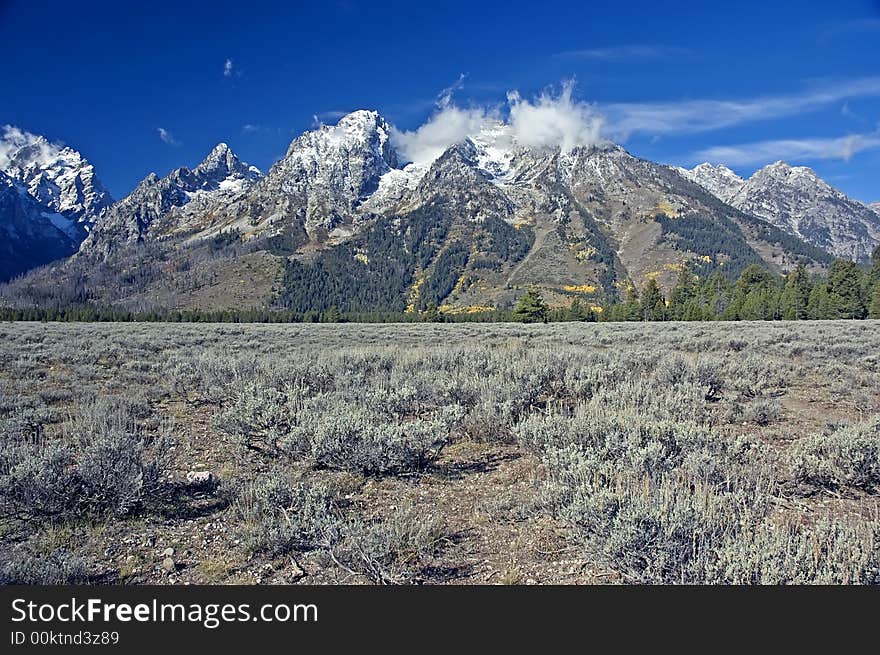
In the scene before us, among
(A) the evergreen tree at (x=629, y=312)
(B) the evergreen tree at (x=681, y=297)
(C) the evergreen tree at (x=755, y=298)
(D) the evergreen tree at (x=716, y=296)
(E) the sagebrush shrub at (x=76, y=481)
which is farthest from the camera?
(A) the evergreen tree at (x=629, y=312)

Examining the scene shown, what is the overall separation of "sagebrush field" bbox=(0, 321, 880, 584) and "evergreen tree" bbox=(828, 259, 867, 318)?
54.0 metres

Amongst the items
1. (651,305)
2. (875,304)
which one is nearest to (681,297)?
(651,305)

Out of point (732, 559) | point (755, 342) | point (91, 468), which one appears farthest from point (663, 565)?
point (755, 342)

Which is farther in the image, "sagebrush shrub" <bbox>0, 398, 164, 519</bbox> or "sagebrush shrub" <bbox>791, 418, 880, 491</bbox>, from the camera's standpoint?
"sagebrush shrub" <bbox>791, 418, 880, 491</bbox>

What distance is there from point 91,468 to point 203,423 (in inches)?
157

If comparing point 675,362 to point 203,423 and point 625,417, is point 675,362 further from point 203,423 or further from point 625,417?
point 203,423

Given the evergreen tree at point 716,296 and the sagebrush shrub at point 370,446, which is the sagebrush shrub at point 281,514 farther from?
the evergreen tree at point 716,296

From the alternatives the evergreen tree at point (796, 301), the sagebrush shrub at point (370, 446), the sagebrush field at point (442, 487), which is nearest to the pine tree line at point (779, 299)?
the evergreen tree at point (796, 301)

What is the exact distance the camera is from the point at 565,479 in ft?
17.2

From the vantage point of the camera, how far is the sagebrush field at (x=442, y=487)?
3.79 metres

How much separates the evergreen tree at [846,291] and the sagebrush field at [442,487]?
177ft

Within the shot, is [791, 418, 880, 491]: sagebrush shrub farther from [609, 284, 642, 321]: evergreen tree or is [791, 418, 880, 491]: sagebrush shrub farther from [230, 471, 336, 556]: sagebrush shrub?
[609, 284, 642, 321]: evergreen tree

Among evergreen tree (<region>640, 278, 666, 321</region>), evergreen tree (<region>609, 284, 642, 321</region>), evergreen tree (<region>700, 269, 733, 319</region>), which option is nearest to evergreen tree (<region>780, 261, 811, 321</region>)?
evergreen tree (<region>700, 269, 733, 319</region>)

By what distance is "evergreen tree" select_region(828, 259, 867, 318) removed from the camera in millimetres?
51281
